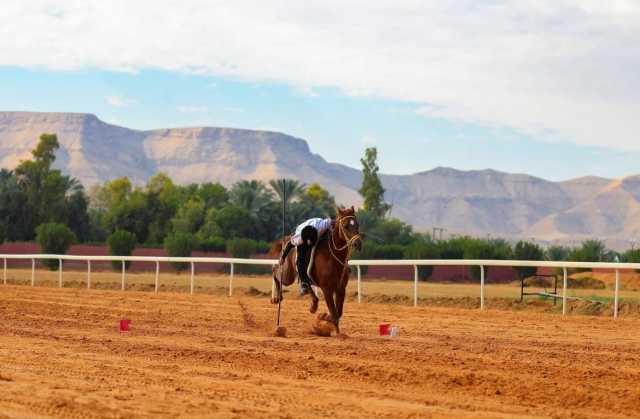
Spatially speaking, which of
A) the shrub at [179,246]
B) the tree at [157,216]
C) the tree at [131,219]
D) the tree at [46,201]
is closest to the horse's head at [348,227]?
the shrub at [179,246]

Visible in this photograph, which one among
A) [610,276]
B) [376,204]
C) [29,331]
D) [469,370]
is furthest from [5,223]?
[469,370]

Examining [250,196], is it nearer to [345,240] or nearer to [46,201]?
[46,201]

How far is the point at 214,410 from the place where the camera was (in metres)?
8.09

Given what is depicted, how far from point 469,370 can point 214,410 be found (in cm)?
336

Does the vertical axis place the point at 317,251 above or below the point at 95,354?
above

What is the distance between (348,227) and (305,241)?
2.92ft

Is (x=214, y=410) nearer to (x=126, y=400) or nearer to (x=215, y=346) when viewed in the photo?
(x=126, y=400)

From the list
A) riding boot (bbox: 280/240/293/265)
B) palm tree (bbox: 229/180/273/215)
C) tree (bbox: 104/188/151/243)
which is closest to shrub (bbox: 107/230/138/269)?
palm tree (bbox: 229/180/273/215)

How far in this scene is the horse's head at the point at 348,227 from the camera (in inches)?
586

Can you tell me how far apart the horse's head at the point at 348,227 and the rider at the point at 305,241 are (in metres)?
0.28

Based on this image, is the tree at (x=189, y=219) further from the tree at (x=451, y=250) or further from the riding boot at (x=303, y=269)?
the riding boot at (x=303, y=269)

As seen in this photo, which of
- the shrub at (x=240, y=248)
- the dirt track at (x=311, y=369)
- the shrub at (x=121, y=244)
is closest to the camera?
the dirt track at (x=311, y=369)

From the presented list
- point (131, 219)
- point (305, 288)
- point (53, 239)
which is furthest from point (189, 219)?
point (305, 288)

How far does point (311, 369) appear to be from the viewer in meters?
10.7
